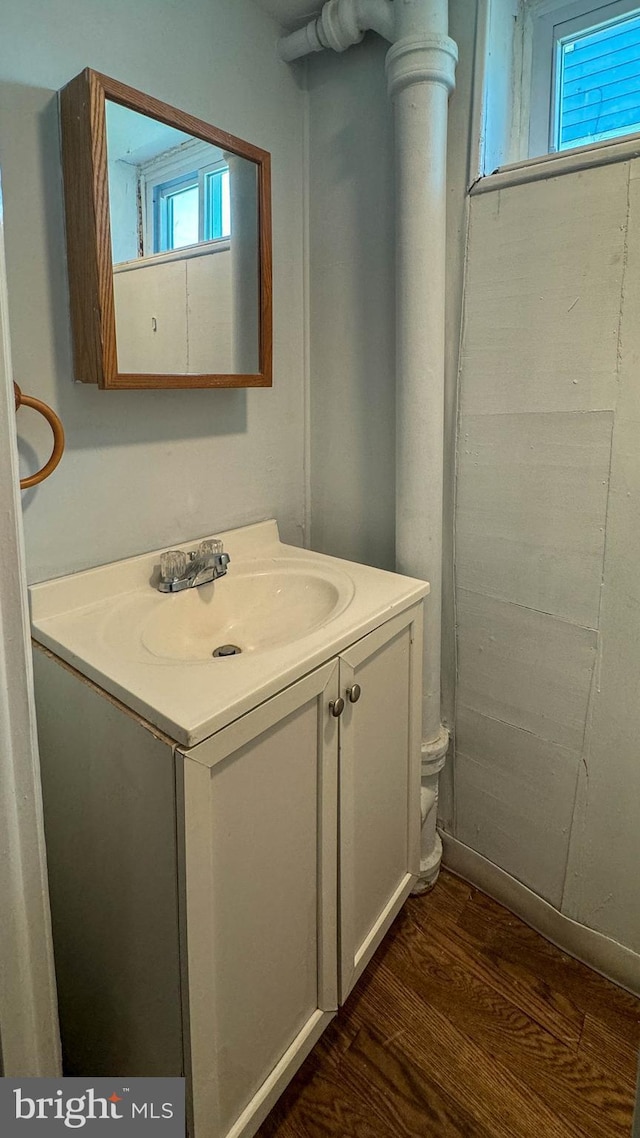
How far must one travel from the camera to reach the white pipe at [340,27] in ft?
4.08

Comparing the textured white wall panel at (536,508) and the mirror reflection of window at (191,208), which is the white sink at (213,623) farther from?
the mirror reflection of window at (191,208)

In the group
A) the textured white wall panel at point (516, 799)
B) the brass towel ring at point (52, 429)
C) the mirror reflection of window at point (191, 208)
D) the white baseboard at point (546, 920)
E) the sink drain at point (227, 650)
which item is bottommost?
the white baseboard at point (546, 920)

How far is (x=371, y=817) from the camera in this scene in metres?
1.24

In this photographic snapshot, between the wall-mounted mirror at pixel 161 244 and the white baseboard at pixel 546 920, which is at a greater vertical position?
the wall-mounted mirror at pixel 161 244

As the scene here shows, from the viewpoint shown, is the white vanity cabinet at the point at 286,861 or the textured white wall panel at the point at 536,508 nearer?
the white vanity cabinet at the point at 286,861

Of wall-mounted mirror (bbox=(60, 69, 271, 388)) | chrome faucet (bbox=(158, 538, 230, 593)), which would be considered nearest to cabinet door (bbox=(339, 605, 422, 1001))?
chrome faucet (bbox=(158, 538, 230, 593))

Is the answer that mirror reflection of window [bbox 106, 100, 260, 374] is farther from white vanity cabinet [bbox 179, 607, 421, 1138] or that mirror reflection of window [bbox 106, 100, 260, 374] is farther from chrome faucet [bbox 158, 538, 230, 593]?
white vanity cabinet [bbox 179, 607, 421, 1138]

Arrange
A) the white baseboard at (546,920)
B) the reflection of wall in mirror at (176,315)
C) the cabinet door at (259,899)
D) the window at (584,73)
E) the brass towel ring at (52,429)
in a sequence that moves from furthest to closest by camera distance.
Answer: the white baseboard at (546,920), the window at (584,73), the reflection of wall in mirror at (176,315), the brass towel ring at (52,429), the cabinet door at (259,899)

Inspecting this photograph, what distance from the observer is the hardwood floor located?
1.11 m

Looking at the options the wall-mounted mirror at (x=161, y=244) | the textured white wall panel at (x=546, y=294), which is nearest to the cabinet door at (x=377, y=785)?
the textured white wall panel at (x=546, y=294)

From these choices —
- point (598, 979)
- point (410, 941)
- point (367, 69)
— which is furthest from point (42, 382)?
point (598, 979)

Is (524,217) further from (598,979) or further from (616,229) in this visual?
(598,979)

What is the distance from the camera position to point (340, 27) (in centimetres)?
131

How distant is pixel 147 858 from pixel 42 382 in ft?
2.52
